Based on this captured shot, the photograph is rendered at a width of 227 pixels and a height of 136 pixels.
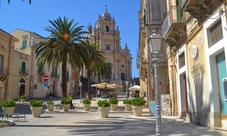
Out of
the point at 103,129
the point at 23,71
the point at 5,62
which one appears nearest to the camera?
the point at 103,129

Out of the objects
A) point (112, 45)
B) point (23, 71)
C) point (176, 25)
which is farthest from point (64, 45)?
point (112, 45)

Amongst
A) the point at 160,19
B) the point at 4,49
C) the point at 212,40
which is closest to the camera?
the point at 212,40

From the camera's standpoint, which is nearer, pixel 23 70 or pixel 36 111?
pixel 36 111

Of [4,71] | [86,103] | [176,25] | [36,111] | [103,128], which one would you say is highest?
[176,25]

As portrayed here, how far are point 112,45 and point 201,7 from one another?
63262mm

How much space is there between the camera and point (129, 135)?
764cm

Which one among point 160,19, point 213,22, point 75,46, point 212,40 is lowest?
point 212,40

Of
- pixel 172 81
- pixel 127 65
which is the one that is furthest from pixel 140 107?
pixel 127 65

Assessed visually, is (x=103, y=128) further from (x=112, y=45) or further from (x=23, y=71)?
(x=112, y=45)

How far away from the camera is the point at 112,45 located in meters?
71.6

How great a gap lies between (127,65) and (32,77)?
41212 mm

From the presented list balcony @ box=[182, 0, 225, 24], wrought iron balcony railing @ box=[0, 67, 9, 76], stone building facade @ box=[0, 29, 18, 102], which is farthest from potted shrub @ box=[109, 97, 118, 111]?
wrought iron balcony railing @ box=[0, 67, 9, 76]

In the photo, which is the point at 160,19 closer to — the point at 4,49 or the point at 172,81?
the point at 172,81

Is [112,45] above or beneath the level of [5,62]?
above
